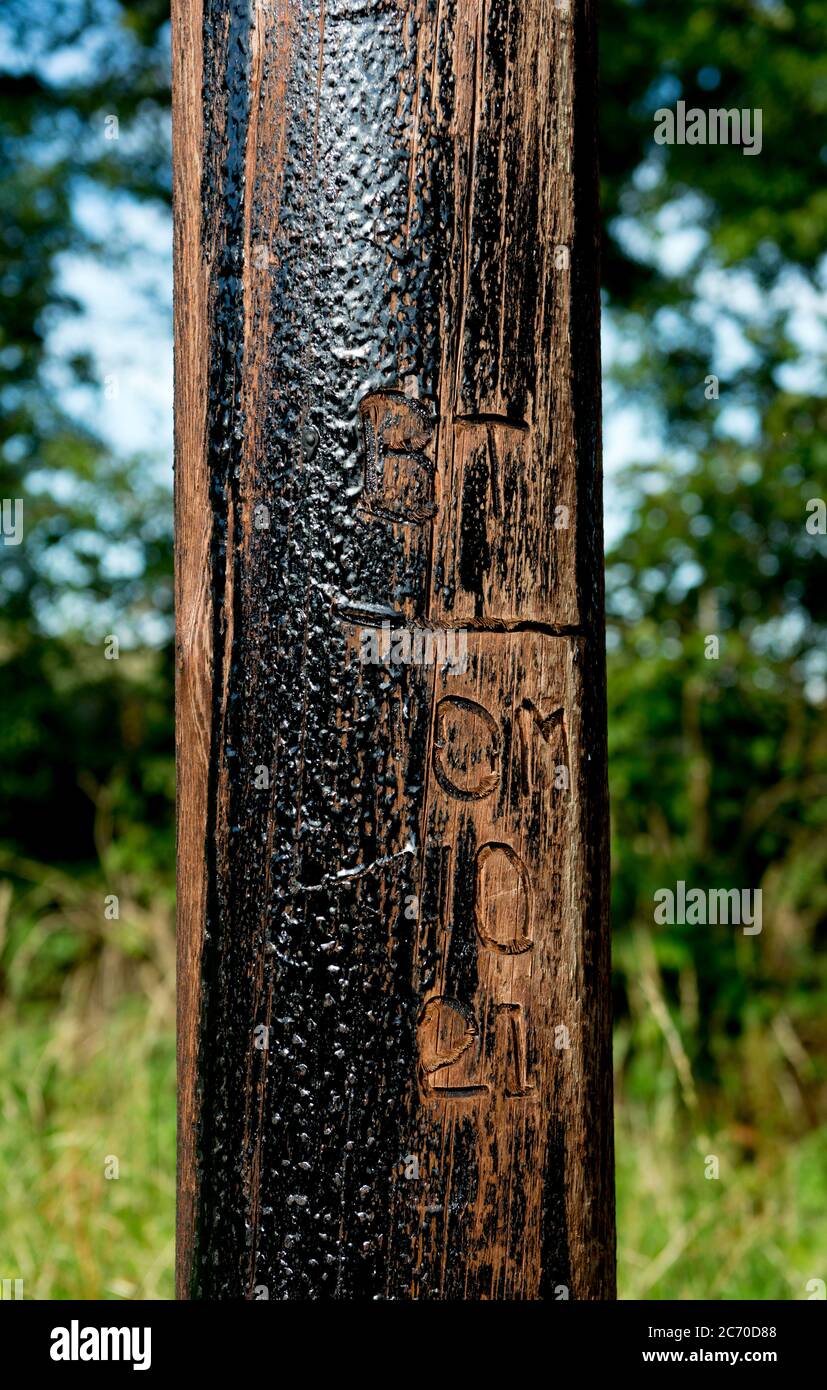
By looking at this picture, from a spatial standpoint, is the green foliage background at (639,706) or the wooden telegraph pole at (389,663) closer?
the wooden telegraph pole at (389,663)

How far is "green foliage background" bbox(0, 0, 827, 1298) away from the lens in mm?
3094

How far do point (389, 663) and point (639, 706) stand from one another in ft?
11.8

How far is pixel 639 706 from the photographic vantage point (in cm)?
457

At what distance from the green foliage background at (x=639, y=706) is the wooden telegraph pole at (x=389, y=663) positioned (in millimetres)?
1420

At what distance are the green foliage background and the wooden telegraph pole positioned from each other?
1.42m

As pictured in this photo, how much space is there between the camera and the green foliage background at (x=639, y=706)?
309 cm

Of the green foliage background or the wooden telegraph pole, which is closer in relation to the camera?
the wooden telegraph pole

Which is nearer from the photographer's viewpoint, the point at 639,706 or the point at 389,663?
the point at 389,663

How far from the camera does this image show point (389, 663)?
1103 mm

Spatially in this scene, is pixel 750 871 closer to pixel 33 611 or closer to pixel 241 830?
pixel 33 611

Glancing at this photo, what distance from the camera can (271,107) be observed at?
1123 mm

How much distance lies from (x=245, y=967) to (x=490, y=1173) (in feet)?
1.00

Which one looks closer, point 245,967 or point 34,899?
point 245,967
